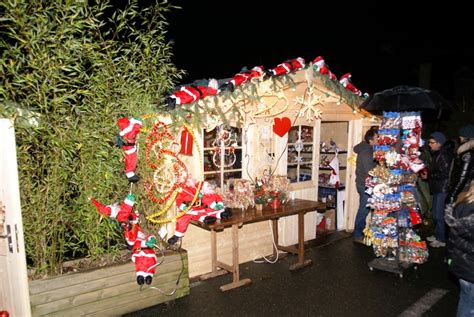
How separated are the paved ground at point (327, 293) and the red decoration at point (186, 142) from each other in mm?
1657

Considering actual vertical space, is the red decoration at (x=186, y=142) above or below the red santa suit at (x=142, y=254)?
above

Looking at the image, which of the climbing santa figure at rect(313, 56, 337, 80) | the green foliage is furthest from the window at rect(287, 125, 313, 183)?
the green foliage

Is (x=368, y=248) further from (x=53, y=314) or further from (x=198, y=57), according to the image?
(x=198, y=57)

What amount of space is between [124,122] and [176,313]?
2045 millimetres

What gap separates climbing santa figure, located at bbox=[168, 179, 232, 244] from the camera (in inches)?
158

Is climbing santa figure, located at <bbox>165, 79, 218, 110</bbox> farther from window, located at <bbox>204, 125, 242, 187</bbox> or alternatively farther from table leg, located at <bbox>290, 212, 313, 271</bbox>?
table leg, located at <bbox>290, 212, 313, 271</bbox>

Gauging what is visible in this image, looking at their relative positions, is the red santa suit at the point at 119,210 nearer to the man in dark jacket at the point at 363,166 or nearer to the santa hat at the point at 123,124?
the santa hat at the point at 123,124

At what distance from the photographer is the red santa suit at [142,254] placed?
3674 mm

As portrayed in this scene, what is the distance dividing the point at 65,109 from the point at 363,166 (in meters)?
4.46

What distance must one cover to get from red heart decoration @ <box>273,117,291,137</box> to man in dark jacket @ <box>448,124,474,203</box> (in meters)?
2.15

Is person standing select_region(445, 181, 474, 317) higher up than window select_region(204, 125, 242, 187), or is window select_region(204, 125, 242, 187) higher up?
window select_region(204, 125, 242, 187)

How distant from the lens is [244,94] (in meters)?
4.51

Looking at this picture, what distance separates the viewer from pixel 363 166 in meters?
5.90

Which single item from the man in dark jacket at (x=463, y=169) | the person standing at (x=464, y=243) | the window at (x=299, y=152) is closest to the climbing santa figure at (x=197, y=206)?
the window at (x=299, y=152)
